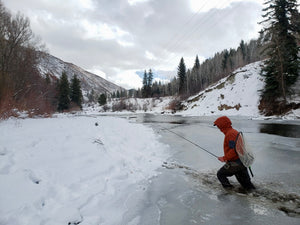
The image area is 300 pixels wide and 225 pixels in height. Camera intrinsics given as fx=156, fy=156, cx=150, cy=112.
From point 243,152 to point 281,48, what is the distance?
2275 cm

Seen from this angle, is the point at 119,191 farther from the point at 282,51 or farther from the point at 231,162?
the point at 282,51

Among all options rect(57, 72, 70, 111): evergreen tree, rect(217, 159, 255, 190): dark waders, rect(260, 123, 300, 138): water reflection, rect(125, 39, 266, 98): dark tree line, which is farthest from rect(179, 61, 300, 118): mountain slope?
rect(57, 72, 70, 111): evergreen tree

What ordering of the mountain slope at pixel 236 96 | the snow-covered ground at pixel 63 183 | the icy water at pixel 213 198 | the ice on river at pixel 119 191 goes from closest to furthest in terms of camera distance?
the snow-covered ground at pixel 63 183 < the ice on river at pixel 119 191 < the icy water at pixel 213 198 < the mountain slope at pixel 236 96

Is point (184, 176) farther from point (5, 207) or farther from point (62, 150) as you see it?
point (5, 207)

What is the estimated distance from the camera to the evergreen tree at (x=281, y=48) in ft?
61.5

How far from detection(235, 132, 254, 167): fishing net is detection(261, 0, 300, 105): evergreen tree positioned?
68.3 ft

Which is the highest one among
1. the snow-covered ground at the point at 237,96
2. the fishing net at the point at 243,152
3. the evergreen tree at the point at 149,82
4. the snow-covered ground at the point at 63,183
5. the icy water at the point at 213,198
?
the evergreen tree at the point at 149,82

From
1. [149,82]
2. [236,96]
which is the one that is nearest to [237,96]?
[236,96]

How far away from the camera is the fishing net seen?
10.3ft

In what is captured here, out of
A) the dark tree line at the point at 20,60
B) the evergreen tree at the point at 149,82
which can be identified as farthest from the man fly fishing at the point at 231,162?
the evergreen tree at the point at 149,82

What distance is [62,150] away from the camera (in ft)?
14.0

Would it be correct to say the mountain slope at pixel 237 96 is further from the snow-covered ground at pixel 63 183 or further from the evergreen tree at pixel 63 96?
the evergreen tree at pixel 63 96

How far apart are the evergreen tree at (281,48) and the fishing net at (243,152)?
2082cm

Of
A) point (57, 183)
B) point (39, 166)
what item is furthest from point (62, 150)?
point (57, 183)
